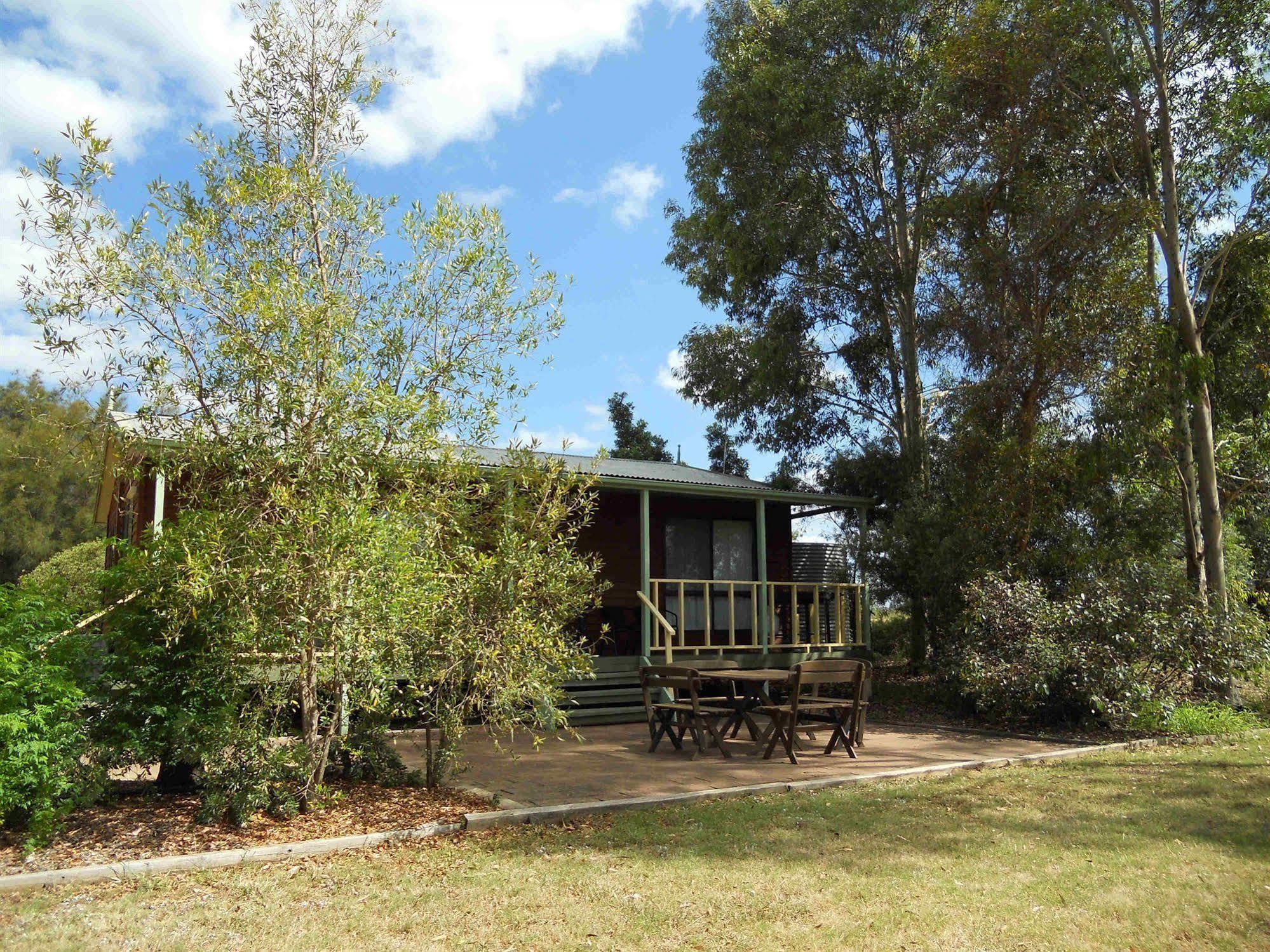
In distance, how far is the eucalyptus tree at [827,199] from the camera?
54.2ft

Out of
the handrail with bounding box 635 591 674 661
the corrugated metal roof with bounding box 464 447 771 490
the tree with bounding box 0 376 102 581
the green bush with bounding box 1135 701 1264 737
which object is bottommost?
the green bush with bounding box 1135 701 1264 737

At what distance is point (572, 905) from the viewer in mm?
4598

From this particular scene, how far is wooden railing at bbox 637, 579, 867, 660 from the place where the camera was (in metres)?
13.5

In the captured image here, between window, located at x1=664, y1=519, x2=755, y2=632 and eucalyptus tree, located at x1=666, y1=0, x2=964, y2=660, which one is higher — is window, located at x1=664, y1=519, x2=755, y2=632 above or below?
below

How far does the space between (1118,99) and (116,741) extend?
48.9 ft

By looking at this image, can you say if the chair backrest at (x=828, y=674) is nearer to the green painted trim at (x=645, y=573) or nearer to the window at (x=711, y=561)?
the green painted trim at (x=645, y=573)

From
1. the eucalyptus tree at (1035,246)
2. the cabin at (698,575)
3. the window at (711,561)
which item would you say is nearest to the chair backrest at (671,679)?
the cabin at (698,575)

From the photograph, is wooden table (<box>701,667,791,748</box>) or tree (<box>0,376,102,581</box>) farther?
tree (<box>0,376,102,581</box>)

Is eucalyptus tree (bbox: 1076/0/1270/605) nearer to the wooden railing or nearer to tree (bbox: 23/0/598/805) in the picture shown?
the wooden railing

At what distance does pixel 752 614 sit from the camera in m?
15.8

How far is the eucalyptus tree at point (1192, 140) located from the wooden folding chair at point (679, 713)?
717 centimetres

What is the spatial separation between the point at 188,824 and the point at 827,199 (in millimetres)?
15302

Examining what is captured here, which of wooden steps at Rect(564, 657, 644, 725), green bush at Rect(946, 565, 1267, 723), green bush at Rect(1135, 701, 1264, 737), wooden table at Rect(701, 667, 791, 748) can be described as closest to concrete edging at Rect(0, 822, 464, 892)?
wooden table at Rect(701, 667, 791, 748)

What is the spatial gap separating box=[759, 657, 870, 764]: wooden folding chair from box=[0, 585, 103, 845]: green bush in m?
5.68
